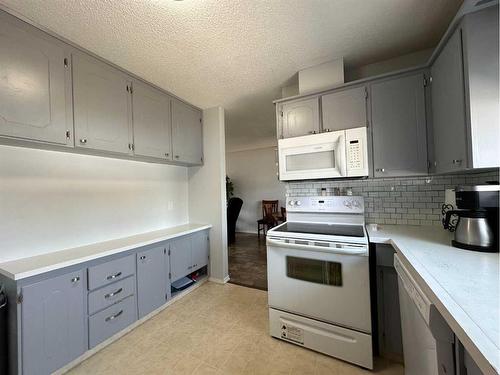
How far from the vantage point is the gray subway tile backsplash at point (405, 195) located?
178cm

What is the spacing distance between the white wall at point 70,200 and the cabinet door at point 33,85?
355 mm

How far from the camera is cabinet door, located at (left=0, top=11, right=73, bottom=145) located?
1289 mm

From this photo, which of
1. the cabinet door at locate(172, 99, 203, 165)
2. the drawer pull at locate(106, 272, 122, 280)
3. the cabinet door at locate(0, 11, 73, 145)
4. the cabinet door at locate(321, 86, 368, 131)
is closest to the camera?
the cabinet door at locate(0, 11, 73, 145)

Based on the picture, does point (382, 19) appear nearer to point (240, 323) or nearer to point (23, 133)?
point (23, 133)

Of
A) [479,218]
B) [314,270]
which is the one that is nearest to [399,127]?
[479,218]

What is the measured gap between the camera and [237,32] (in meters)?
1.55

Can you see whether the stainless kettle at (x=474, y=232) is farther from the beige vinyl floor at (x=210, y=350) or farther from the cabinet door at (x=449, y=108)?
the beige vinyl floor at (x=210, y=350)

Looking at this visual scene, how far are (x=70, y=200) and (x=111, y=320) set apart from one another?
109cm

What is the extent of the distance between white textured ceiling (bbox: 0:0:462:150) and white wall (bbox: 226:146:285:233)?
376 cm

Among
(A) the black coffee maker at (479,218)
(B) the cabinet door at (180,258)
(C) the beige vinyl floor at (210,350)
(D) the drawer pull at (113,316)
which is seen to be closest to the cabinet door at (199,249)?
(B) the cabinet door at (180,258)

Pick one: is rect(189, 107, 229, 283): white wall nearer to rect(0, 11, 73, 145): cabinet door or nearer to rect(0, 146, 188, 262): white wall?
rect(0, 146, 188, 262): white wall

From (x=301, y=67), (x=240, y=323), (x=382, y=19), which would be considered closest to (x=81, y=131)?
(x=301, y=67)

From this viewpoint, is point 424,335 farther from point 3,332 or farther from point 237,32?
point 3,332

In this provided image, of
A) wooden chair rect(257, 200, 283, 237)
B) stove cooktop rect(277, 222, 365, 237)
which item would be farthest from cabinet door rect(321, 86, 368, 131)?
wooden chair rect(257, 200, 283, 237)
